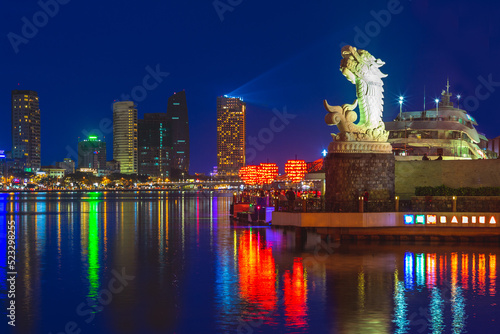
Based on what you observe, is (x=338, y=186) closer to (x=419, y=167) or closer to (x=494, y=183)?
(x=419, y=167)

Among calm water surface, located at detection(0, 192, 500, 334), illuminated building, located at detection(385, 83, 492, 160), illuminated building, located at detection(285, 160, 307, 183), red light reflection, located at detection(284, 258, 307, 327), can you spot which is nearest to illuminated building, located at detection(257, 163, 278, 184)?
illuminated building, located at detection(285, 160, 307, 183)

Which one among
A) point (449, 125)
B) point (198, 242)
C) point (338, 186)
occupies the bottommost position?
point (198, 242)

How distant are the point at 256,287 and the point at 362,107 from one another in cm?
1774

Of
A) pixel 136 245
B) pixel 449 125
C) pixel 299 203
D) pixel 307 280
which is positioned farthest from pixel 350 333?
pixel 449 125

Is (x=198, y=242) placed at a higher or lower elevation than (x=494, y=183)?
lower

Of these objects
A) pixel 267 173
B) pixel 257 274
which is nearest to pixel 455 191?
pixel 257 274

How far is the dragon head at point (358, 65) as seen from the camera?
36250mm

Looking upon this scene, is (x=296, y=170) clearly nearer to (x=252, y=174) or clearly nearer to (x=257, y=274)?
(x=252, y=174)

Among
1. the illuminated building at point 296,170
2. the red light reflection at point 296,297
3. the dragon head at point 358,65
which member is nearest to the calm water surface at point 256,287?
Result: the red light reflection at point 296,297

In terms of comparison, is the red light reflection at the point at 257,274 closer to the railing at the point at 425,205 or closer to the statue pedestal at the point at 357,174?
the railing at the point at 425,205

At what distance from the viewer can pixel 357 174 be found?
3512cm

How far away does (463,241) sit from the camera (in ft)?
108

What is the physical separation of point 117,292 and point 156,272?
466 centimetres

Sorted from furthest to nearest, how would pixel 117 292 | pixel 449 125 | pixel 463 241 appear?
pixel 449 125 → pixel 463 241 → pixel 117 292
